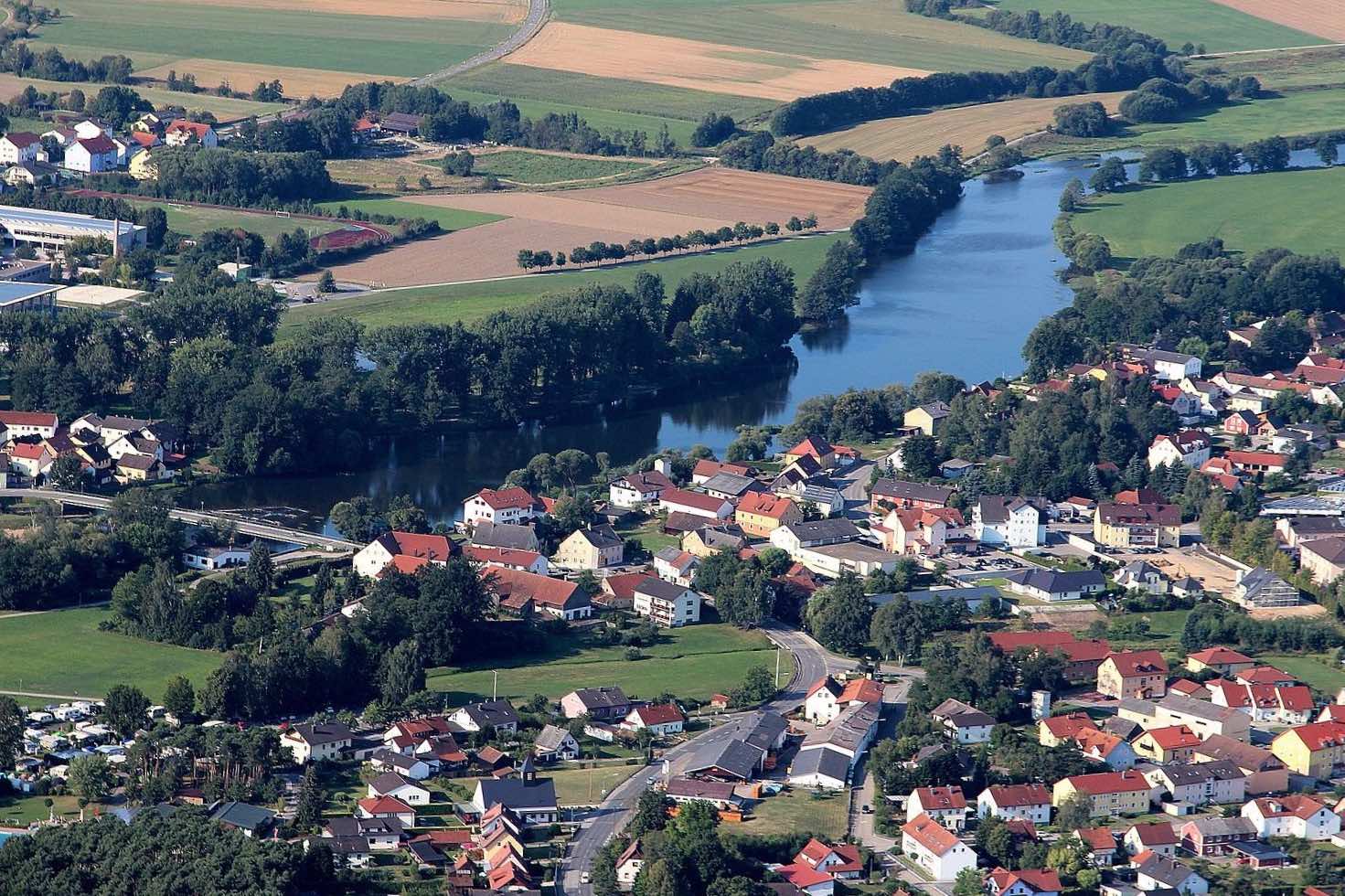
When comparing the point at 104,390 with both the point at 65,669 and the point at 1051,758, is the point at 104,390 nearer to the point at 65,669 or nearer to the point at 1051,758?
the point at 65,669

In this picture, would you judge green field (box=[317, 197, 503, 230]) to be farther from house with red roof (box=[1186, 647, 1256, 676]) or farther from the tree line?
house with red roof (box=[1186, 647, 1256, 676])

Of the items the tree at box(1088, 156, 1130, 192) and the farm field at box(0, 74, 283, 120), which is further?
the farm field at box(0, 74, 283, 120)

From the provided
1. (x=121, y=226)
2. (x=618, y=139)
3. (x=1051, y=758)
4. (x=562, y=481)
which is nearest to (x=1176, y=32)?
(x=618, y=139)

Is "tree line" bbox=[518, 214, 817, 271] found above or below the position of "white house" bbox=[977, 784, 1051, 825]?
above

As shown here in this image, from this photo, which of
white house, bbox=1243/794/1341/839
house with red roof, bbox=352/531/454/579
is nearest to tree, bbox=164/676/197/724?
house with red roof, bbox=352/531/454/579

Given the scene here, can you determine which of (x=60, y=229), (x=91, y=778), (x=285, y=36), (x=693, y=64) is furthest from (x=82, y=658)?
(x=285, y=36)

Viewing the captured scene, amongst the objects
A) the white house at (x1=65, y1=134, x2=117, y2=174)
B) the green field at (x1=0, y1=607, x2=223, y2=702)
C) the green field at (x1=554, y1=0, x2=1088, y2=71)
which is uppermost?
the green field at (x1=554, y1=0, x2=1088, y2=71)

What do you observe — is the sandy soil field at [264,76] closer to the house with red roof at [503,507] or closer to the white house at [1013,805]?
the house with red roof at [503,507]
